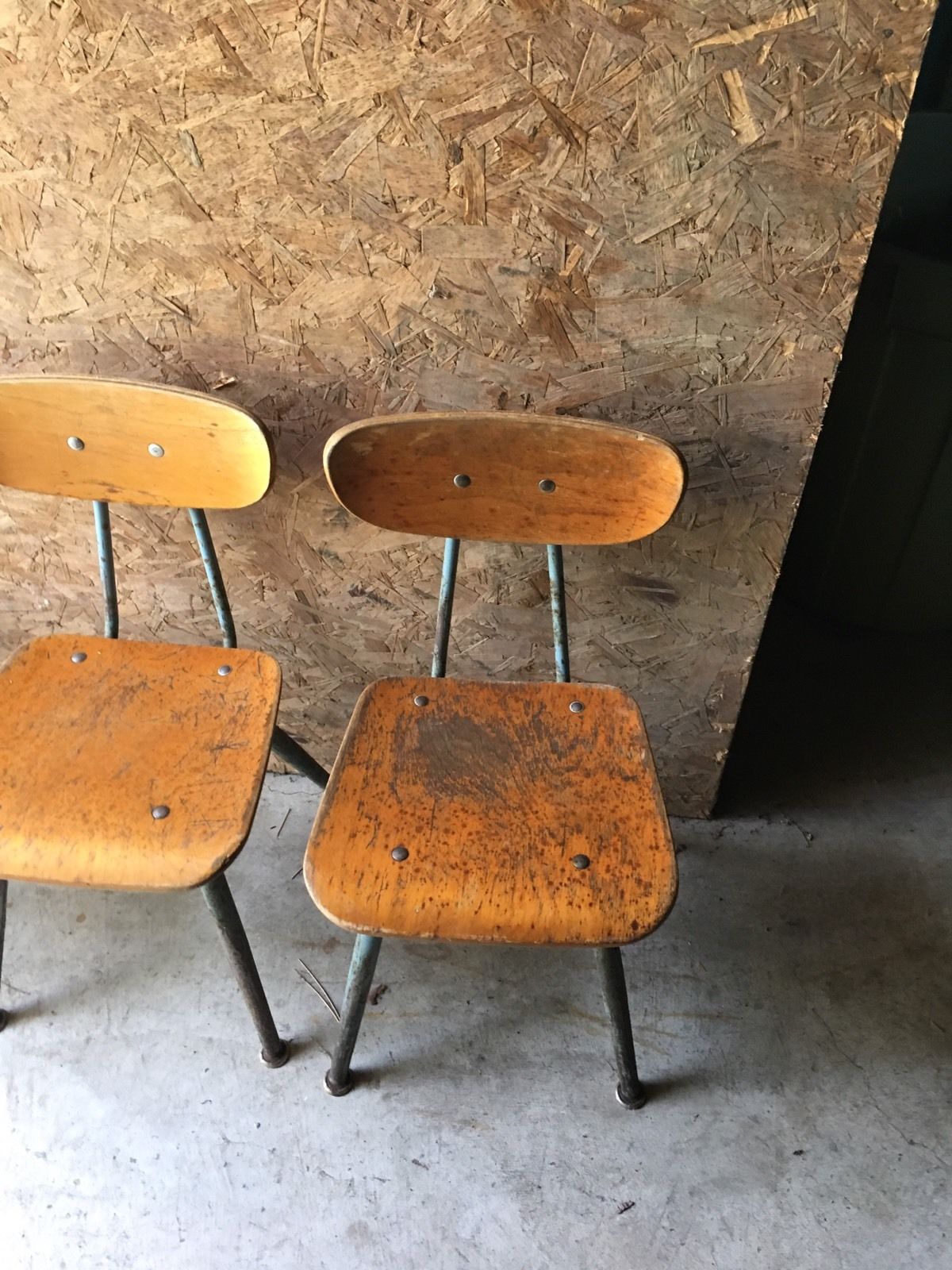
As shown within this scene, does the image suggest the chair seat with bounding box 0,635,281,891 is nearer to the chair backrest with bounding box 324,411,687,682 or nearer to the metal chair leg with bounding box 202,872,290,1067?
the metal chair leg with bounding box 202,872,290,1067

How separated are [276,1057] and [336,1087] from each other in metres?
0.10

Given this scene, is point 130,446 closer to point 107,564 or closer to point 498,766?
point 107,564

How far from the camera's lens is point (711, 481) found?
1.20 m

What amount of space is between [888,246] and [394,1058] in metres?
1.56

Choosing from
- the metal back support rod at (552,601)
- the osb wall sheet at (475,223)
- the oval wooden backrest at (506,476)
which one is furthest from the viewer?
the metal back support rod at (552,601)

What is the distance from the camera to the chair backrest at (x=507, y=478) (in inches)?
42.8

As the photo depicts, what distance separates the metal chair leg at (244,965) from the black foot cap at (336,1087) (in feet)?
0.24

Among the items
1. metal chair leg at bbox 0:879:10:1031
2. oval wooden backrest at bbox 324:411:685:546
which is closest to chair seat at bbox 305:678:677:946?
oval wooden backrest at bbox 324:411:685:546

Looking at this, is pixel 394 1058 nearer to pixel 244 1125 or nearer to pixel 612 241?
pixel 244 1125

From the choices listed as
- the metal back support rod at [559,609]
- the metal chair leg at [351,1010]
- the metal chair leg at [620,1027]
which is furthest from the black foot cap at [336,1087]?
the metal back support rod at [559,609]

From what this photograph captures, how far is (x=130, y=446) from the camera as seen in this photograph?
45.9 inches

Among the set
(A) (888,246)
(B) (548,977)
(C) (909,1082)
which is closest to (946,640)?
(A) (888,246)

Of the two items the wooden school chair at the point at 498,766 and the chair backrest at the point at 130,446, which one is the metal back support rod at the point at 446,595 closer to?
the wooden school chair at the point at 498,766

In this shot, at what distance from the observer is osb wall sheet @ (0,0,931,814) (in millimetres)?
944
